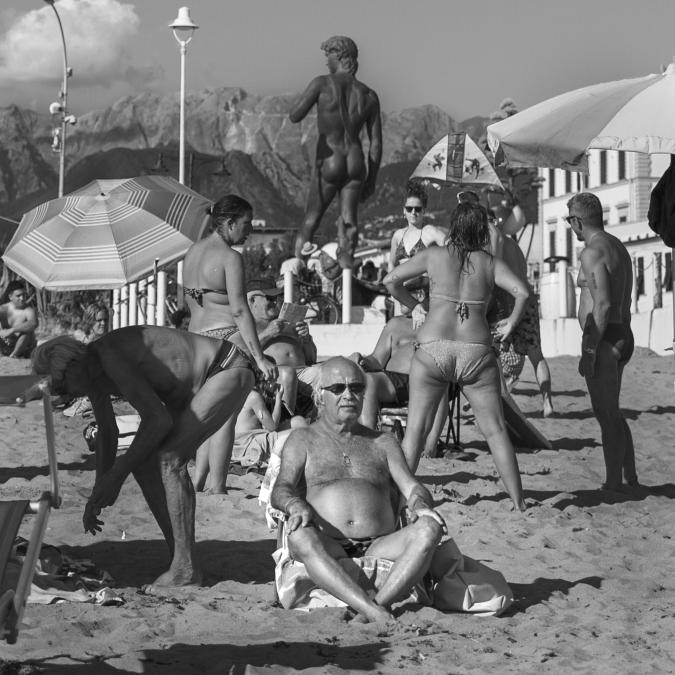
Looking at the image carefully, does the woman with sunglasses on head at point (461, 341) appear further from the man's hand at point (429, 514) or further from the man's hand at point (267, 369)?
the man's hand at point (429, 514)

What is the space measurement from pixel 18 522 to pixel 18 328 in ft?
45.9

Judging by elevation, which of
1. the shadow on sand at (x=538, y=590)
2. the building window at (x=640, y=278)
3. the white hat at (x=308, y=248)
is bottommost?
the shadow on sand at (x=538, y=590)

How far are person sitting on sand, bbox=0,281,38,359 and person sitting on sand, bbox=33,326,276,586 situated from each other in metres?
12.1

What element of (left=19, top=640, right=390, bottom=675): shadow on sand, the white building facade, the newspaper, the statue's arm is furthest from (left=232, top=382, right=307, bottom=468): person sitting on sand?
the white building facade

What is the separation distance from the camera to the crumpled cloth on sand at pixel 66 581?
5.74 metres

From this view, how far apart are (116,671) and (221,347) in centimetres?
190

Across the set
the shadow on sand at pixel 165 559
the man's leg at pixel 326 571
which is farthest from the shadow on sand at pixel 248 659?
the shadow on sand at pixel 165 559

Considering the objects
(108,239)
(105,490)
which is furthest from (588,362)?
(108,239)

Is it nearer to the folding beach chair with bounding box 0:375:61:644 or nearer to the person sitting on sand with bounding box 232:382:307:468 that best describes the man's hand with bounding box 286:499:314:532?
the folding beach chair with bounding box 0:375:61:644

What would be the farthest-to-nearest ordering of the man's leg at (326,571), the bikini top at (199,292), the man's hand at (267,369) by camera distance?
the bikini top at (199,292), the man's hand at (267,369), the man's leg at (326,571)

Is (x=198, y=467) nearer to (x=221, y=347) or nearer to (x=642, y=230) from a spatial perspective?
(x=221, y=347)

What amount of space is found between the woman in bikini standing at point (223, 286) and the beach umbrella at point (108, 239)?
4.25 metres

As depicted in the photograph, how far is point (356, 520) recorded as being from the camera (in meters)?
5.73

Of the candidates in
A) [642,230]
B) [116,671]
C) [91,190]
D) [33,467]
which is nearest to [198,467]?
[33,467]
